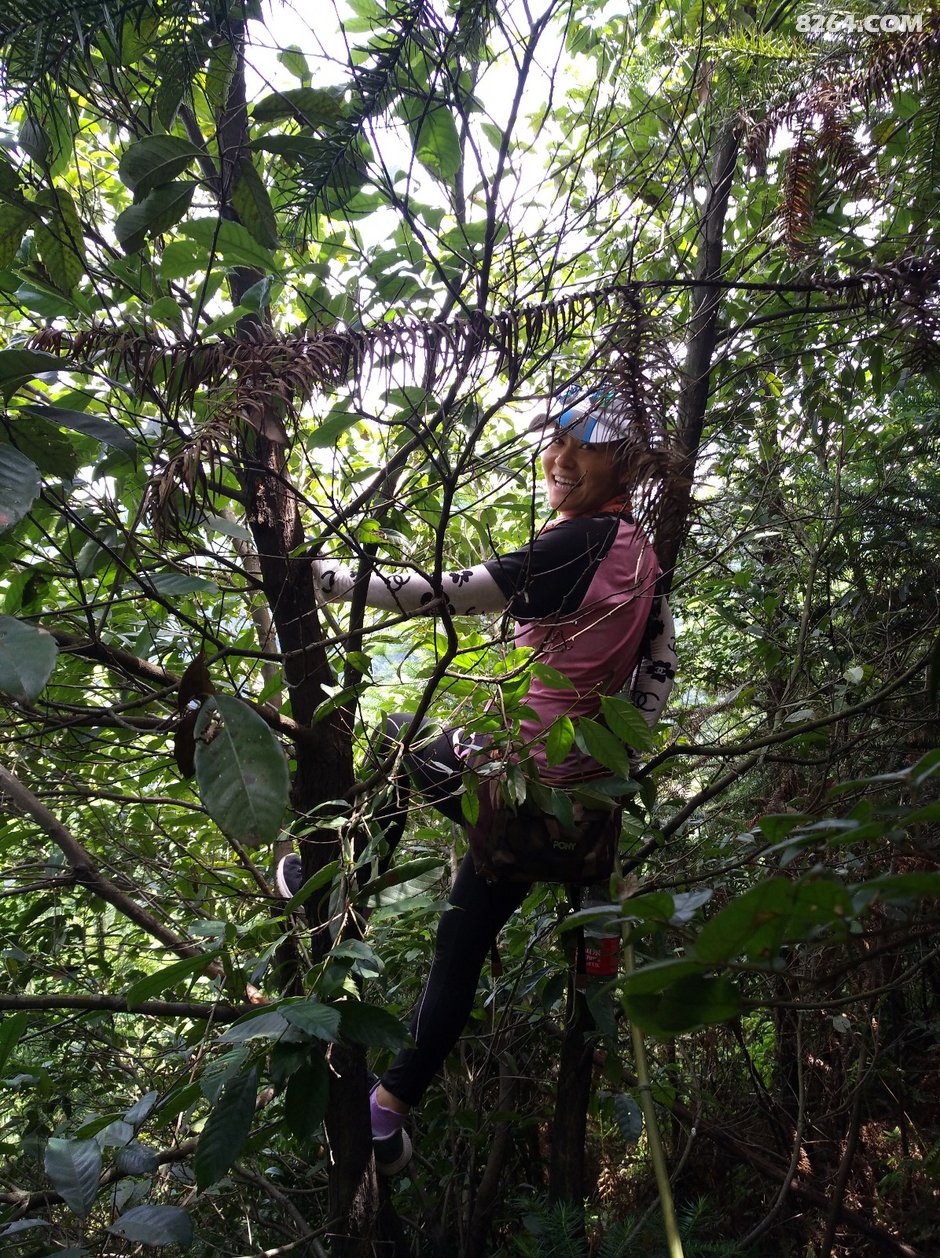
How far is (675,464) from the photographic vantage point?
4.16 ft

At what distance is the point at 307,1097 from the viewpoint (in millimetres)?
1006

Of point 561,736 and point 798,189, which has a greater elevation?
point 798,189

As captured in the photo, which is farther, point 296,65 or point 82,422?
point 296,65

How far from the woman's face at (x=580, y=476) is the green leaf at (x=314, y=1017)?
1.11 meters

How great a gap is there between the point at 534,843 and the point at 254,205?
110 centimetres

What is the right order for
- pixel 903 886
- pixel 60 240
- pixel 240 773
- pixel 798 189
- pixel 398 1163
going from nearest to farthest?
pixel 903 886
pixel 240 773
pixel 60 240
pixel 798 189
pixel 398 1163

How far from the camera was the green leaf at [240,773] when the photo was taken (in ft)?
2.81

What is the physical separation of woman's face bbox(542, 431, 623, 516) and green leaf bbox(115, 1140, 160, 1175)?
1.27 m

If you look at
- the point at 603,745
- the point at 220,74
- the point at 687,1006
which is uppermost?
the point at 220,74

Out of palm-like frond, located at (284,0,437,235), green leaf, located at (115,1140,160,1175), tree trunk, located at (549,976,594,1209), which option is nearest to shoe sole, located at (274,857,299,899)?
tree trunk, located at (549,976,594,1209)

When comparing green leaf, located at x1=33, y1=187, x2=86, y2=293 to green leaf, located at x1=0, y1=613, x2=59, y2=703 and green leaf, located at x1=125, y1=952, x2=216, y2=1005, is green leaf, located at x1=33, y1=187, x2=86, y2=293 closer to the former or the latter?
green leaf, located at x1=0, y1=613, x2=59, y2=703

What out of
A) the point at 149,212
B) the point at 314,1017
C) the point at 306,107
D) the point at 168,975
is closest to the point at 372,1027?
the point at 314,1017

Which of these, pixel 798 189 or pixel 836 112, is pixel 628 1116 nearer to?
pixel 798 189

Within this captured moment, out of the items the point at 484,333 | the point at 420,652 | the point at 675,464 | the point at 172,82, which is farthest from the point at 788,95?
the point at 420,652
